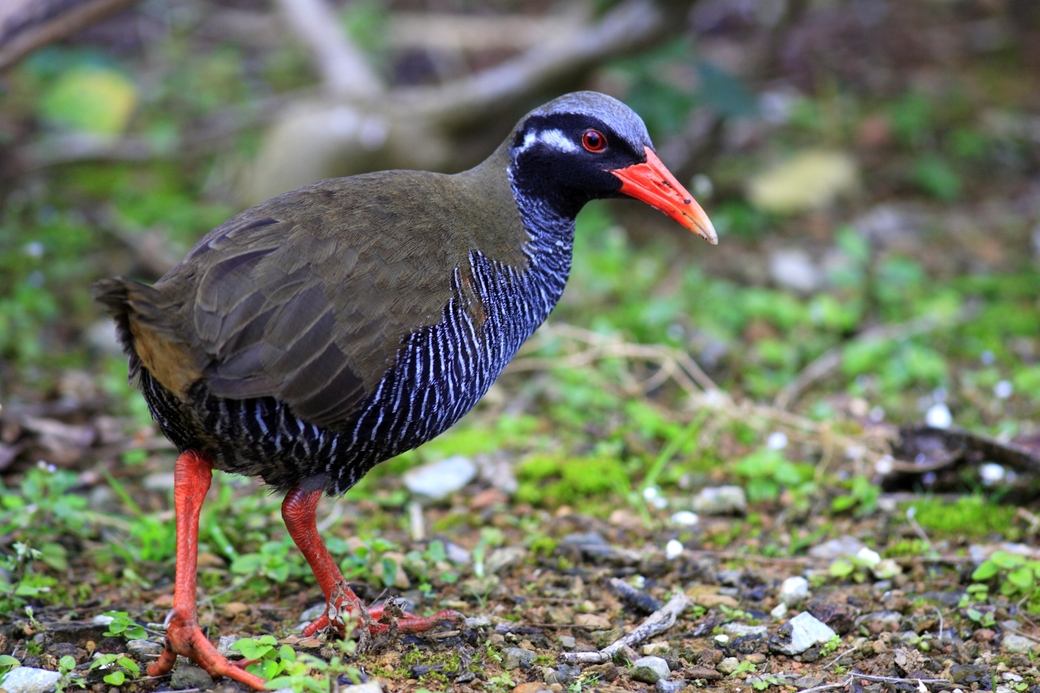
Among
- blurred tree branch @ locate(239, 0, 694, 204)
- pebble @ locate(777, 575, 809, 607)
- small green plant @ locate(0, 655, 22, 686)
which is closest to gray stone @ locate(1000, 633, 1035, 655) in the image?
pebble @ locate(777, 575, 809, 607)

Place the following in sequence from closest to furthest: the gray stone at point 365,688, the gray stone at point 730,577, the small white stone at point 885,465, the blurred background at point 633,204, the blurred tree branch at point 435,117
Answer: the gray stone at point 365,688
the gray stone at point 730,577
the small white stone at point 885,465
the blurred background at point 633,204
the blurred tree branch at point 435,117

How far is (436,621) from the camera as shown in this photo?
12.9ft

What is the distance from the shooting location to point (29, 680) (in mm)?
3428

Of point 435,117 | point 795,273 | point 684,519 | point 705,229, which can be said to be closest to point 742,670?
point 684,519

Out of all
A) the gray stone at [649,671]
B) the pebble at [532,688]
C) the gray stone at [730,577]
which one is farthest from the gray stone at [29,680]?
the gray stone at [730,577]

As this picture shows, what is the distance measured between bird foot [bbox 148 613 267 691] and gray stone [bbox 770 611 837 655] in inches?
72.0

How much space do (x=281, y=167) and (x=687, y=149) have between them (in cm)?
306

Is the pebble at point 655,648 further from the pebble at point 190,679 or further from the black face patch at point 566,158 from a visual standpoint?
the black face patch at point 566,158

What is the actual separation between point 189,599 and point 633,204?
5637 mm

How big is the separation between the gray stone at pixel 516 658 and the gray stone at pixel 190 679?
38.7 inches

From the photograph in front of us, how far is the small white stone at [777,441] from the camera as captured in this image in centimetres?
555

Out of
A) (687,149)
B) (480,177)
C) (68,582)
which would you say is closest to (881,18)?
(687,149)

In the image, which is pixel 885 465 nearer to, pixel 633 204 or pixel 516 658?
pixel 516 658

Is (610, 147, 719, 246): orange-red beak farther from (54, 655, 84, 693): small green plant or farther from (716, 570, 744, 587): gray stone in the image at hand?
(54, 655, 84, 693): small green plant
